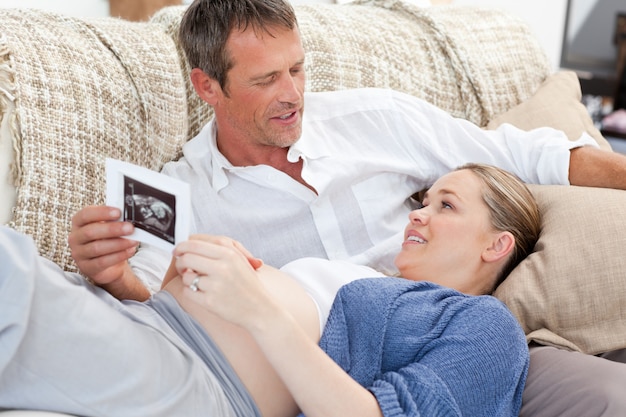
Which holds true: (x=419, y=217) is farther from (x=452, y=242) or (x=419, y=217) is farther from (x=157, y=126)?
(x=157, y=126)

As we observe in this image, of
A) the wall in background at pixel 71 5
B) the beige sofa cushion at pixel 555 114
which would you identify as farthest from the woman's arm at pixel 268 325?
the wall in background at pixel 71 5

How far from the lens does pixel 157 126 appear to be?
5.93ft

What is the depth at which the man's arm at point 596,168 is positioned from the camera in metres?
1.78

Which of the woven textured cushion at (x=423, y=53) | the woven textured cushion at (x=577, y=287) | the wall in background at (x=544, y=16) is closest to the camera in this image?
the woven textured cushion at (x=577, y=287)

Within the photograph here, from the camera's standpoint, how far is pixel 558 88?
2.36m

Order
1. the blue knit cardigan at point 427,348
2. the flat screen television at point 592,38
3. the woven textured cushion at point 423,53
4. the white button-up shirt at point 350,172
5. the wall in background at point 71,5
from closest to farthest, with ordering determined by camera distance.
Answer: the blue knit cardigan at point 427,348 < the white button-up shirt at point 350,172 < the woven textured cushion at point 423,53 < the wall in background at point 71,5 < the flat screen television at point 592,38

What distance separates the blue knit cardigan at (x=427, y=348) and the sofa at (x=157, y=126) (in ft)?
0.84

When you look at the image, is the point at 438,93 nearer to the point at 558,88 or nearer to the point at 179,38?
the point at 558,88

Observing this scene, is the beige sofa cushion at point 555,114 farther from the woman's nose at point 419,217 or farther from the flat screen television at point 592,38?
the flat screen television at point 592,38

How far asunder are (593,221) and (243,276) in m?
0.86

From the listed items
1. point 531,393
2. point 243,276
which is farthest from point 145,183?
point 531,393

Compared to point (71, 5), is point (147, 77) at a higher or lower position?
higher

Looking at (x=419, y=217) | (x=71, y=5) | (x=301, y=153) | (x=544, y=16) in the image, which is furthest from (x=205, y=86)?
(x=544, y=16)

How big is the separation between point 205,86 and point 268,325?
2.98 ft
